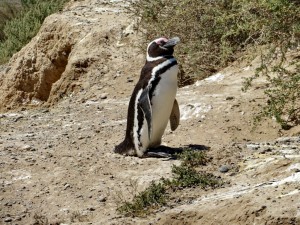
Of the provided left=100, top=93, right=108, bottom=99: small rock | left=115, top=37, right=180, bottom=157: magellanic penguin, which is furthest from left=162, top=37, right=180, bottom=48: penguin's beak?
left=100, top=93, right=108, bottom=99: small rock

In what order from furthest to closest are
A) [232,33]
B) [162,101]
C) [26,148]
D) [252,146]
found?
[232,33] < [26,148] < [162,101] < [252,146]

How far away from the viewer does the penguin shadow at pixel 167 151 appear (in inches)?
240

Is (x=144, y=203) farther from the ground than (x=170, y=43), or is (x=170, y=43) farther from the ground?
(x=170, y=43)

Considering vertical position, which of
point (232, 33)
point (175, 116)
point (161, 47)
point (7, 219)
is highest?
point (161, 47)

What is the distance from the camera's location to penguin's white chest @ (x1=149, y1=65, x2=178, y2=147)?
20.7ft

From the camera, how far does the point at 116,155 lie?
6.48 metres

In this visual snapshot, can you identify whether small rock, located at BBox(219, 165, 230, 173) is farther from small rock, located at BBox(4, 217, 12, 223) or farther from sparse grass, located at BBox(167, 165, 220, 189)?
small rock, located at BBox(4, 217, 12, 223)

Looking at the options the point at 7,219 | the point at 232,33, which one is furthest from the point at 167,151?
the point at 232,33

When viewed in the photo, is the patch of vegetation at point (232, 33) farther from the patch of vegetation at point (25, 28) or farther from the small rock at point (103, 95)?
the patch of vegetation at point (25, 28)

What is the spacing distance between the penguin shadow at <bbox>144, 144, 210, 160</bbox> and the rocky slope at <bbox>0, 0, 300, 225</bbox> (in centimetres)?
8

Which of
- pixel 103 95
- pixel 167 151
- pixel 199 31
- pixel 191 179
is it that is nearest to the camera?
pixel 191 179

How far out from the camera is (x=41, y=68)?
41.4ft

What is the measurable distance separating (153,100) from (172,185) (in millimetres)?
1327

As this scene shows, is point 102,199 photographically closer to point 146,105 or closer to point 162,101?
point 146,105
